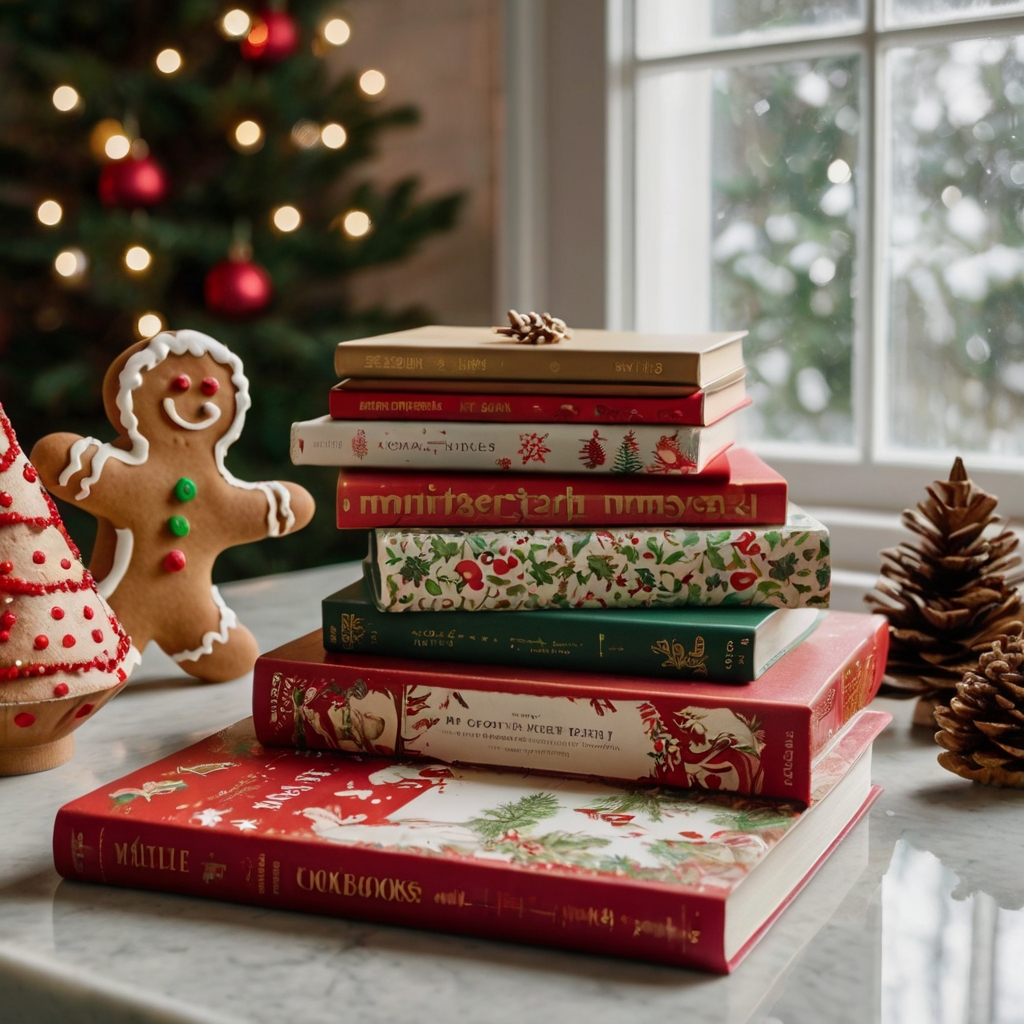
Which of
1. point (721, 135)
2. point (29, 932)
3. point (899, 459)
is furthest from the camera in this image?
point (721, 135)

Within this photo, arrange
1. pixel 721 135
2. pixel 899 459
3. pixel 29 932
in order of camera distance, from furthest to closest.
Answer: pixel 721 135
pixel 899 459
pixel 29 932

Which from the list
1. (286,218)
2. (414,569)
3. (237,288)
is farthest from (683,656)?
(286,218)

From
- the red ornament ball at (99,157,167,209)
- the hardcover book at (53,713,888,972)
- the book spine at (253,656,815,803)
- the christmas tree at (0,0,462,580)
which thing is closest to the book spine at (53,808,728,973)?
the hardcover book at (53,713,888,972)

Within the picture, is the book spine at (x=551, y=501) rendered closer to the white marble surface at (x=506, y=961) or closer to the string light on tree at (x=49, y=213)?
the white marble surface at (x=506, y=961)

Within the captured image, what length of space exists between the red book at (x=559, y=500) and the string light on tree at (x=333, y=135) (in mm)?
1416

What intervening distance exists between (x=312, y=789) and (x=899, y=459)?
876 millimetres

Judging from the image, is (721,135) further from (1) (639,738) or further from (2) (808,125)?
(1) (639,738)

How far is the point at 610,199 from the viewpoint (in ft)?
4.65

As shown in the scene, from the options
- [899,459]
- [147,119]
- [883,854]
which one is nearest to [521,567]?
[883,854]

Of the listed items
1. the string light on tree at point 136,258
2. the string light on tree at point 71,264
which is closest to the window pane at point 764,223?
the string light on tree at point 136,258

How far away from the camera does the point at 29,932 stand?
53cm

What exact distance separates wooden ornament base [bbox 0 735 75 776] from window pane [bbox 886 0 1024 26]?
1.05 metres

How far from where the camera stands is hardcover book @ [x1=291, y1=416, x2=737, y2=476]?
2.27ft

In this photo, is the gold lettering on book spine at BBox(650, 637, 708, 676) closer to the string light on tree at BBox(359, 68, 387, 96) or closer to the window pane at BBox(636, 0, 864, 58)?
the window pane at BBox(636, 0, 864, 58)
